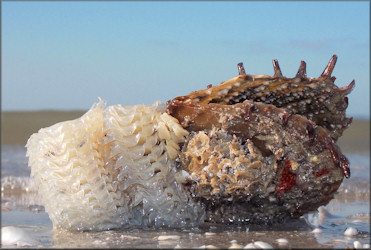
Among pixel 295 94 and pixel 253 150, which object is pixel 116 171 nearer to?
pixel 253 150

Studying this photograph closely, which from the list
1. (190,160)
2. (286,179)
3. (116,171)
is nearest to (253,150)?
(286,179)

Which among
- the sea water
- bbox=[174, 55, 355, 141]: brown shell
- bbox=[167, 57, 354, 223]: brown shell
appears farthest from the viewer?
bbox=[174, 55, 355, 141]: brown shell

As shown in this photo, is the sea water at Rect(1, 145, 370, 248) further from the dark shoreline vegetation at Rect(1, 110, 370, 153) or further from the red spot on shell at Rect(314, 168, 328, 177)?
the dark shoreline vegetation at Rect(1, 110, 370, 153)

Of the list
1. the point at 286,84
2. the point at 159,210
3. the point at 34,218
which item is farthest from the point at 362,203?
the point at 34,218

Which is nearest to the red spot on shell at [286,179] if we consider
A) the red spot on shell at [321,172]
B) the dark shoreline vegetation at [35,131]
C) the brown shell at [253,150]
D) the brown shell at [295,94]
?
the brown shell at [253,150]

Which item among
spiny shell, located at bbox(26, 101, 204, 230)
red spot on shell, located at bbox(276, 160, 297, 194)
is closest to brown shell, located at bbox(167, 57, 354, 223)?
red spot on shell, located at bbox(276, 160, 297, 194)

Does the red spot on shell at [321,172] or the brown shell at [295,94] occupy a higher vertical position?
the brown shell at [295,94]

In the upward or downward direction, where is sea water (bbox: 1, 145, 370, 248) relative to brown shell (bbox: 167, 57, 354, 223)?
downward

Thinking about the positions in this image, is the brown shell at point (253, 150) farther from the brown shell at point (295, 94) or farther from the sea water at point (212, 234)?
the sea water at point (212, 234)
